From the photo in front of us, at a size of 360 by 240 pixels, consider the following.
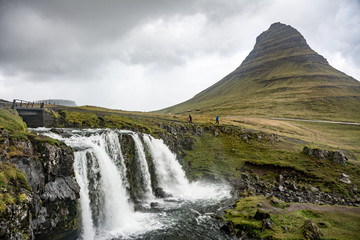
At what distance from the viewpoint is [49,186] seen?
Answer: 19.1 m

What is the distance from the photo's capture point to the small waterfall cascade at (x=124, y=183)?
73.3 ft

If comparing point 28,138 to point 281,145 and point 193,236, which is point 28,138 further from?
point 281,145

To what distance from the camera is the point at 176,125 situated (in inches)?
2071

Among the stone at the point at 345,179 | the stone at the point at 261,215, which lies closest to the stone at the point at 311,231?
the stone at the point at 261,215

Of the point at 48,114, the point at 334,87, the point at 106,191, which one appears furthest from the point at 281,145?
the point at 334,87

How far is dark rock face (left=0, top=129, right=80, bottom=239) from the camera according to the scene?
1727cm

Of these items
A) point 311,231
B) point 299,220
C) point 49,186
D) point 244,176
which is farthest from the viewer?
point 244,176

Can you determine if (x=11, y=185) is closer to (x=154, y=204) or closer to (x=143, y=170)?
(x=154, y=204)

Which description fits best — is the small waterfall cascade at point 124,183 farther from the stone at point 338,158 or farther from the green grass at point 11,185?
the stone at point 338,158

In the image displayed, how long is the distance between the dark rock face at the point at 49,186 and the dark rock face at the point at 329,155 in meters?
43.6

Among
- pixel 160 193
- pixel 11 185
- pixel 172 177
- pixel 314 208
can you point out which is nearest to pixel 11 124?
pixel 11 185

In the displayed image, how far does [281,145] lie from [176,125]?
2681 cm

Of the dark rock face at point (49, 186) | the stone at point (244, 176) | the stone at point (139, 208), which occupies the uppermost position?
the dark rock face at point (49, 186)

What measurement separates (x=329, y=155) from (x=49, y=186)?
4729cm
